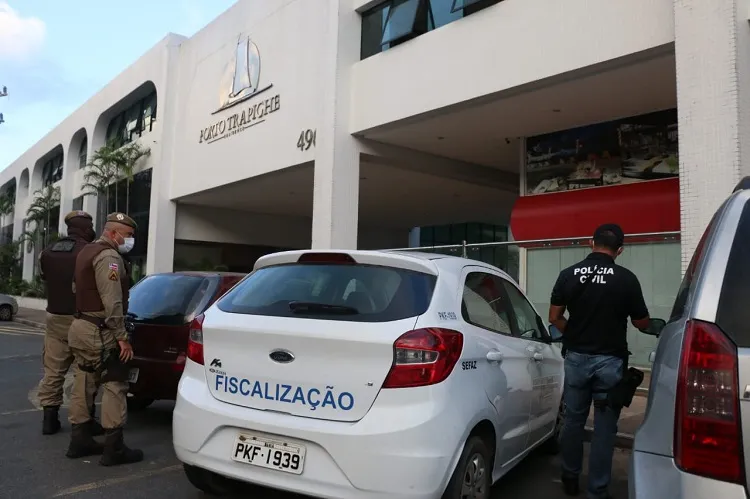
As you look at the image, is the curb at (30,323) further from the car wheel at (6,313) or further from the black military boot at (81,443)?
the black military boot at (81,443)

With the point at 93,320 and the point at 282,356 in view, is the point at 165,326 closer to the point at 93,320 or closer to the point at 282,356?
the point at 93,320

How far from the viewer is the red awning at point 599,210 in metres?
10.5

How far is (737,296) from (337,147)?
11562 millimetres

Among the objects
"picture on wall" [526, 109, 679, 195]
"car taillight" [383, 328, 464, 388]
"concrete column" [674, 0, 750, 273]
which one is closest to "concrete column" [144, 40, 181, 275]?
"picture on wall" [526, 109, 679, 195]

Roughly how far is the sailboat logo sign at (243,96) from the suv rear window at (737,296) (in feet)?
47.2

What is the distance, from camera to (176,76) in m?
20.9

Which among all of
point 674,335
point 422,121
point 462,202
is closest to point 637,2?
point 422,121

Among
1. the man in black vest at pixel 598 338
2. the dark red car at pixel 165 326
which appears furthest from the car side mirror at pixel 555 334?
the dark red car at pixel 165 326

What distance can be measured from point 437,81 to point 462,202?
9.39 m

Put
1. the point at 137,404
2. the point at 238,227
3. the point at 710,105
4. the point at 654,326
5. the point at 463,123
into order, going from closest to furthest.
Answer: the point at 654,326 < the point at 137,404 < the point at 710,105 < the point at 463,123 < the point at 238,227

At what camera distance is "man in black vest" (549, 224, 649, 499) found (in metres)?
3.87

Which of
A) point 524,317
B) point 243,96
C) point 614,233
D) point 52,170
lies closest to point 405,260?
point 524,317

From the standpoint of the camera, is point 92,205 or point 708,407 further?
point 92,205

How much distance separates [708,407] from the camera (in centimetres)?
169
